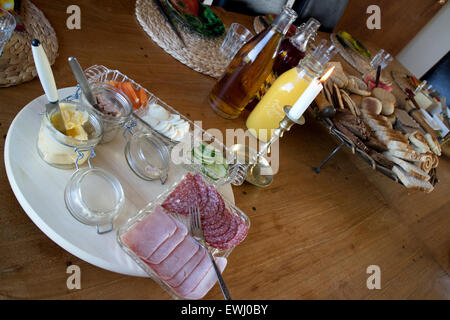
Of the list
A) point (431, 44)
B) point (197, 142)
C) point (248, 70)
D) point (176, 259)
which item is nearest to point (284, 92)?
point (248, 70)

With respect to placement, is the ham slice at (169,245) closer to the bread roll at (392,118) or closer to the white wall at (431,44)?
the bread roll at (392,118)

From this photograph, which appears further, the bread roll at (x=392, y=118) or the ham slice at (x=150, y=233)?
the bread roll at (x=392, y=118)

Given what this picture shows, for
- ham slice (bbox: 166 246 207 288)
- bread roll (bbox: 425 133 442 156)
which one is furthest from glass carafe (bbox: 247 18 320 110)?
bread roll (bbox: 425 133 442 156)

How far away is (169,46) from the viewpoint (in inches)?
34.7

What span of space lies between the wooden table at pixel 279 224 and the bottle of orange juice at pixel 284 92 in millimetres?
73

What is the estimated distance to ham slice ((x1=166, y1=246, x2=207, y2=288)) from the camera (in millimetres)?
471

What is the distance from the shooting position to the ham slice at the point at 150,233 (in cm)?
46

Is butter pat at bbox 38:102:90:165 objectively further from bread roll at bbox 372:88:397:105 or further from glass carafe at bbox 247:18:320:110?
bread roll at bbox 372:88:397:105

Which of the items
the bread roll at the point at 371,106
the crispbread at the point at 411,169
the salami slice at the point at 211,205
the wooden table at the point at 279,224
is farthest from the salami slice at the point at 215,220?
the bread roll at the point at 371,106

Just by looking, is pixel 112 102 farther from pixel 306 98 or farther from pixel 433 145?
pixel 433 145

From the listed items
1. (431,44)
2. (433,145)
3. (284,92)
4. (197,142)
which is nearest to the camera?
(197,142)

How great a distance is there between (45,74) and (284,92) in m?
0.53

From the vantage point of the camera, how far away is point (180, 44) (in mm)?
906
